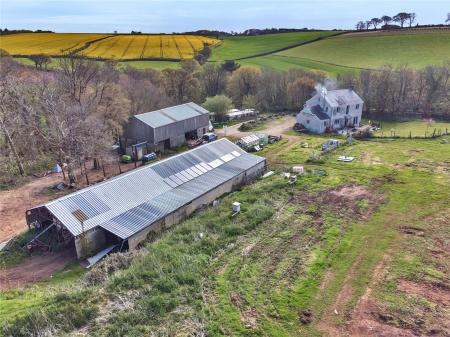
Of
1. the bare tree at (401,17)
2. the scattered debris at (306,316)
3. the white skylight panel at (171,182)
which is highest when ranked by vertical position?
the bare tree at (401,17)

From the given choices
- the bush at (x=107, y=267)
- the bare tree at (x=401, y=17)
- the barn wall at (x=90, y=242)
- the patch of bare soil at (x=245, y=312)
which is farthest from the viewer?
the bare tree at (x=401, y=17)

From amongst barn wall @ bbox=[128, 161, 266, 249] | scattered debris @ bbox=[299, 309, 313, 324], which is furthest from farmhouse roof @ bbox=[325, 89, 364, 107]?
scattered debris @ bbox=[299, 309, 313, 324]

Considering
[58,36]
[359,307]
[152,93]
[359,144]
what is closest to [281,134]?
[359,144]

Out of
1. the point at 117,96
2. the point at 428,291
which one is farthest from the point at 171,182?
the point at 428,291

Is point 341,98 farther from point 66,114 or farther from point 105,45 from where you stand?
point 105,45

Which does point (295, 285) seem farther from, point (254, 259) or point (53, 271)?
point (53, 271)

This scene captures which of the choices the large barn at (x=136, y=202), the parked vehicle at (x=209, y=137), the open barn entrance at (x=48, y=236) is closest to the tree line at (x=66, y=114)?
the open barn entrance at (x=48, y=236)

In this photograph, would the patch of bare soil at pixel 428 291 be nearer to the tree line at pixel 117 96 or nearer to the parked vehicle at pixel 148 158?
the tree line at pixel 117 96

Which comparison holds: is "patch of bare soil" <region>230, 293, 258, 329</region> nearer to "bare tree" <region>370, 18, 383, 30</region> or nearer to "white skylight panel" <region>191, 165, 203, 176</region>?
"white skylight panel" <region>191, 165, 203, 176</region>
